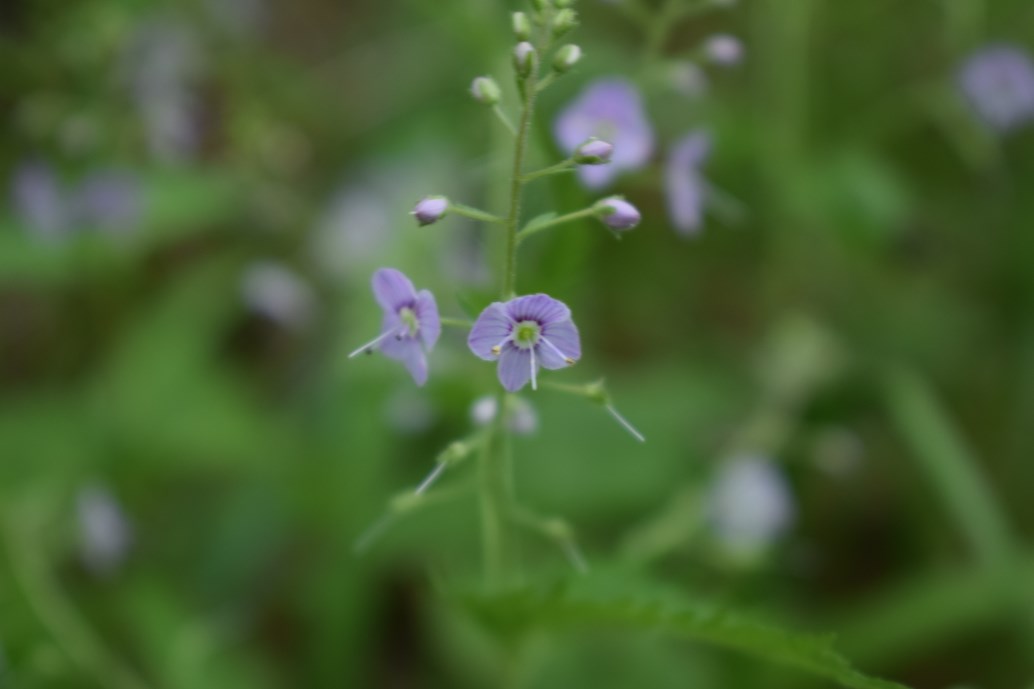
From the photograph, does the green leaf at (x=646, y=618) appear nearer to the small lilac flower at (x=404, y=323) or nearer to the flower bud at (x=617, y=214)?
the small lilac flower at (x=404, y=323)

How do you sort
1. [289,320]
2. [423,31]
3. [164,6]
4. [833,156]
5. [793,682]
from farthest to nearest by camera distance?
[423,31] < [164,6] < [289,320] < [833,156] < [793,682]

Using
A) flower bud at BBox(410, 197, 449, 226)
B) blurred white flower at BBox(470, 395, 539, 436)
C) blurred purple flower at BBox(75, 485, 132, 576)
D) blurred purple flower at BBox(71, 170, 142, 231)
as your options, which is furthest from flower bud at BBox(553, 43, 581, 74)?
blurred purple flower at BBox(71, 170, 142, 231)

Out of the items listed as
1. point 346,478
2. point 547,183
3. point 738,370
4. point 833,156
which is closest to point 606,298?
point 738,370

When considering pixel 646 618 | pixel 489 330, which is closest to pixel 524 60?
pixel 489 330

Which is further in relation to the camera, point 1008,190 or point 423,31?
point 423,31

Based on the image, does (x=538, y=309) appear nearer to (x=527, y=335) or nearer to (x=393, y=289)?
(x=527, y=335)

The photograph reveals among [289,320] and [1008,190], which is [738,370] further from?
[289,320]

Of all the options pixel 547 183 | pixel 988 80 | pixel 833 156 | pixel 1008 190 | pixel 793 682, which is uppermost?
pixel 547 183
